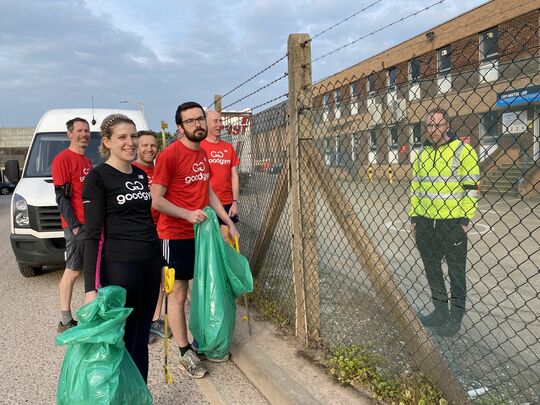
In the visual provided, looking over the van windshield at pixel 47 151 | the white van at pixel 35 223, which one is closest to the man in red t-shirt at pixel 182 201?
the white van at pixel 35 223

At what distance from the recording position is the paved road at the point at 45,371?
3.18 m

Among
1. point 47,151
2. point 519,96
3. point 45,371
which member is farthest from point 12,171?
Answer: point 519,96

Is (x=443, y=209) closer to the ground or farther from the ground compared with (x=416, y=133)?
closer to the ground

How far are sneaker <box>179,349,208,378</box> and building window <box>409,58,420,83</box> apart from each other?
2.53 meters

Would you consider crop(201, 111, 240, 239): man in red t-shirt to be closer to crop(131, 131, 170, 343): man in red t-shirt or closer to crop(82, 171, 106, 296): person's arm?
crop(131, 131, 170, 343): man in red t-shirt

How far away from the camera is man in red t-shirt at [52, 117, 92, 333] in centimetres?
423

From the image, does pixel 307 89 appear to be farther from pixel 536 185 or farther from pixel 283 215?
pixel 536 185

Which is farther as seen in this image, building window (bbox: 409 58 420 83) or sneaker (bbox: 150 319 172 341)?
sneaker (bbox: 150 319 172 341)

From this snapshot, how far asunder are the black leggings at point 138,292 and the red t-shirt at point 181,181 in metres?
0.69

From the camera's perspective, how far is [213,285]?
3.27m

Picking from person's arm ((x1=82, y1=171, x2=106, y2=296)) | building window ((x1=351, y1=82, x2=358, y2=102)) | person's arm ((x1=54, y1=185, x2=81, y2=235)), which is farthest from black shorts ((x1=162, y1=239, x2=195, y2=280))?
building window ((x1=351, y1=82, x2=358, y2=102))

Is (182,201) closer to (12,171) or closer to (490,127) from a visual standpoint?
(490,127)

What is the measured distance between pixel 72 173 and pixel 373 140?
117 inches

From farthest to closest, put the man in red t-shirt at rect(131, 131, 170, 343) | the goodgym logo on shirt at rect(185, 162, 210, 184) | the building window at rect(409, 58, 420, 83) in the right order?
the man in red t-shirt at rect(131, 131, 170, 343) → the goodgym logo on shirt at rect(185, 162, 210, 184) → the building window at rect(409, 58, 420, 83)
